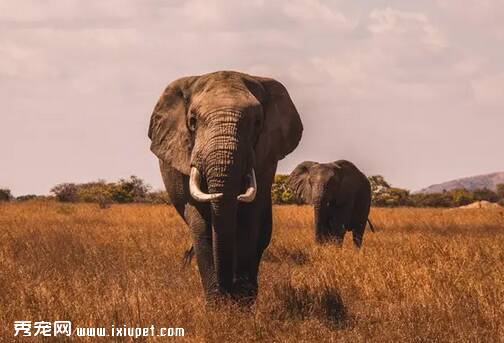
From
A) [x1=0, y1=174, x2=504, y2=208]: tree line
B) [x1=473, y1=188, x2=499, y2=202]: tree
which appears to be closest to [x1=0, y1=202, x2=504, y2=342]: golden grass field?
[x1=0, y1=174, x2=504, y2=208]: tree line

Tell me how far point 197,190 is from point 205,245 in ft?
2.73

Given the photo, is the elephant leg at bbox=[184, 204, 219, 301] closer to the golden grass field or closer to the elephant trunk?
the golden grass field

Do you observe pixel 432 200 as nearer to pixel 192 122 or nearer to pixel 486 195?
pixel 486 195

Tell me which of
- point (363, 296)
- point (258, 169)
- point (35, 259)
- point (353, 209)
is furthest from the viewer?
point (353, 209)

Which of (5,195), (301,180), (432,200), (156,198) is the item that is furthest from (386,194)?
(301,180)

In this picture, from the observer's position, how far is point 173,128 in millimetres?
7445

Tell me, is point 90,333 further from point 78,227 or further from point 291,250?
point 78,227

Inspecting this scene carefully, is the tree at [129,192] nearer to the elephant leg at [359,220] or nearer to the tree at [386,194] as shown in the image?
the tree at [386,194]

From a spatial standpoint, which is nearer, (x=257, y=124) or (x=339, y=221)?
(x=257, y=124)

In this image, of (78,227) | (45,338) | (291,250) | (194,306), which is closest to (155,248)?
(291,250)

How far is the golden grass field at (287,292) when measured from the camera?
650 centimetres

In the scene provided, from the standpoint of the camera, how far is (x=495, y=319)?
6707mm

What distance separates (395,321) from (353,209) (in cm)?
985

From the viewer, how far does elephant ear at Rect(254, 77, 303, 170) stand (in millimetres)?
7286
